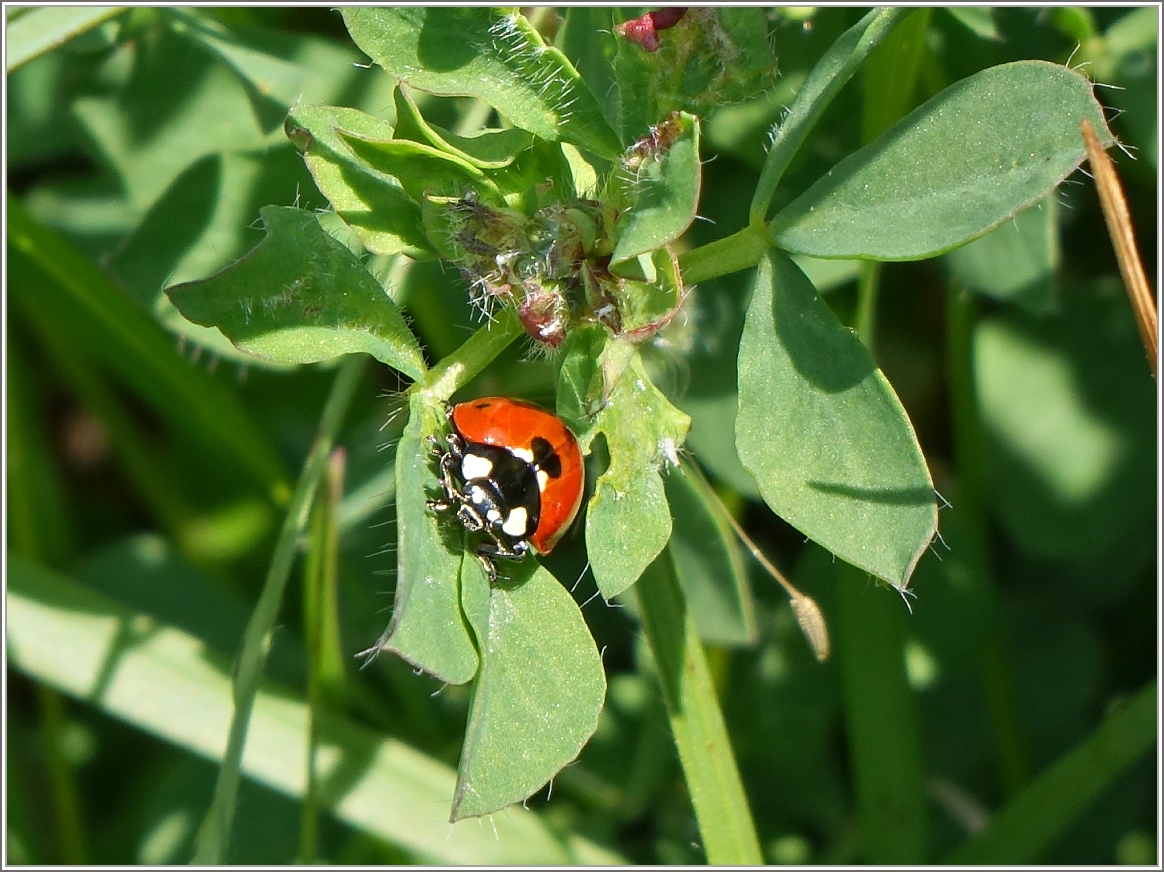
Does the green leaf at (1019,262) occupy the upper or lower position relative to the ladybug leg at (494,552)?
lower

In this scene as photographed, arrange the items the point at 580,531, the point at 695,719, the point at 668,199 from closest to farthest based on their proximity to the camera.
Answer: the point at 668,199
the point at 695,719
the point at 580,531

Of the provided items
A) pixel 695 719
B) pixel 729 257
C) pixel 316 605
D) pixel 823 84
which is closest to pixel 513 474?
pixel 729 257

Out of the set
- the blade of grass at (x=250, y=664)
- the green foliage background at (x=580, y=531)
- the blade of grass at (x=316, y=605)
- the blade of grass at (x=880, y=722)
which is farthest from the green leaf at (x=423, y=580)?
the blade of grass at (x=880, y=722)

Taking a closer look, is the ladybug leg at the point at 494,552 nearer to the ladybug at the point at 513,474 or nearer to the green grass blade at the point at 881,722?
the ladybug at the point at 513,474

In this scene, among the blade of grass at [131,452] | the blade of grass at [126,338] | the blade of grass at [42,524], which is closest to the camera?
the blade of grass at [126,338]

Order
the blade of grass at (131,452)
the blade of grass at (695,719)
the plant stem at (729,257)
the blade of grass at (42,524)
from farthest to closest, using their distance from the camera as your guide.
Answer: the blade of grass at (131,452) → the blade of grass at (42,524) → the blade of grass at (695,719) → the plant stem at (729,257)

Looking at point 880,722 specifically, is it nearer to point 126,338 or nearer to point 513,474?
point 513,474

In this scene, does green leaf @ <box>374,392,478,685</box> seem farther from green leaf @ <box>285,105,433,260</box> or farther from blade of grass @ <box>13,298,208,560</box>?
blade of grass @ <box>13,298,208,560</box>
